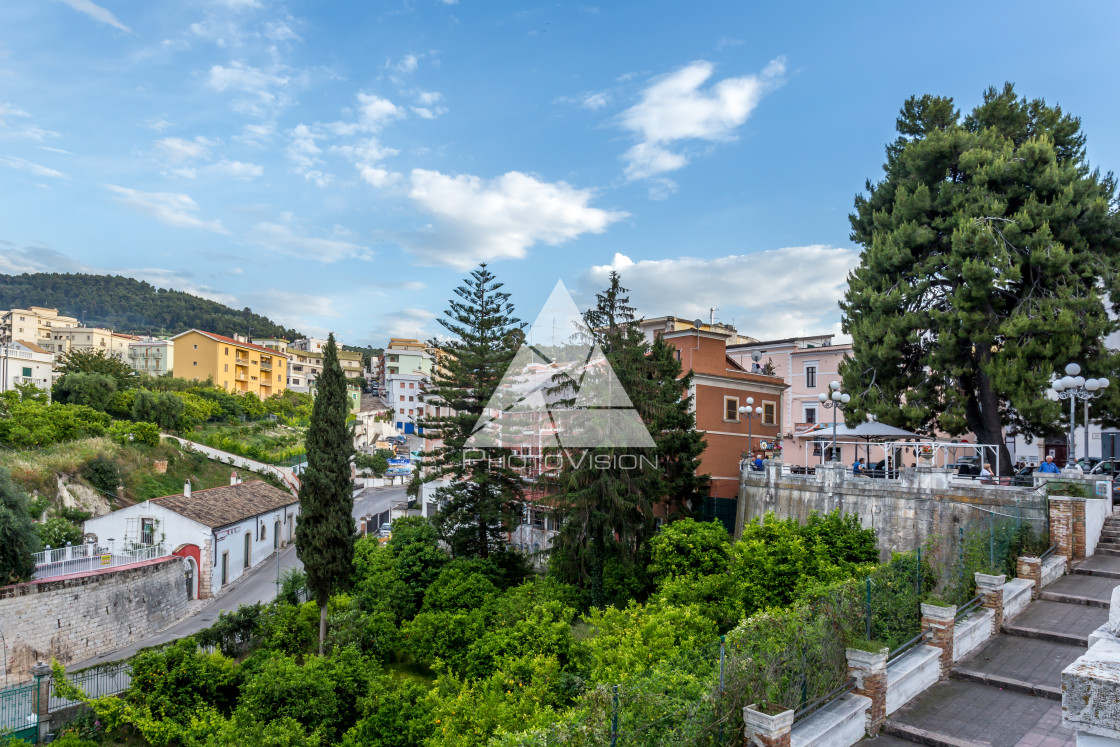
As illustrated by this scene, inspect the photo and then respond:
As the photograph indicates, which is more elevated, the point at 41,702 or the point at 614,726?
the point at 614,726

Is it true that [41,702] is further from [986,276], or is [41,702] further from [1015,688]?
[986,276]

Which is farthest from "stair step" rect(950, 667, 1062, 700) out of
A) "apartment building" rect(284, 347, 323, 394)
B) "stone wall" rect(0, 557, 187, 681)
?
"apartment building" rect(284, 347, 323, 394)

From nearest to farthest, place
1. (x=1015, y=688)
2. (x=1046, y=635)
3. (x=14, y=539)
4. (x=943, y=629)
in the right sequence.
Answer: (x=1015, y=688)
(x=943, y=629)
(x=1046, y=635)
(x=14, y=539)

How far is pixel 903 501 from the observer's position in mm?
14125

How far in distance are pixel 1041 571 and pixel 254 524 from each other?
29.9m

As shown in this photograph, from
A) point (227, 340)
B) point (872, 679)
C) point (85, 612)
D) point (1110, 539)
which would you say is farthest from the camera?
point (227, 340)

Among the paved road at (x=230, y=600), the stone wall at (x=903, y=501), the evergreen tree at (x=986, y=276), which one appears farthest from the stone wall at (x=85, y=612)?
the evergreen tree at (x=986, y=276)

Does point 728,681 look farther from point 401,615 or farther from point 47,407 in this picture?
point 47,407

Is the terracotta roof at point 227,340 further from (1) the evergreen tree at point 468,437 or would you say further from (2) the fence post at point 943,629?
(2) the fence post at point 943,629

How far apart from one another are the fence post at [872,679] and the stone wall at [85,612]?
2094cm

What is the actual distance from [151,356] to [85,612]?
188 feet

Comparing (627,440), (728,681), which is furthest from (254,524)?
(728,681)

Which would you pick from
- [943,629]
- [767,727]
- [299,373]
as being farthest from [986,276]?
[299,373]

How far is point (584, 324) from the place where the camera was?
1662cm
